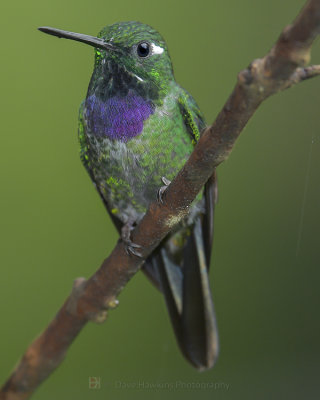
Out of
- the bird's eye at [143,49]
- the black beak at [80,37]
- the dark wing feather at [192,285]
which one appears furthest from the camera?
the dark wing feather at [192,285]

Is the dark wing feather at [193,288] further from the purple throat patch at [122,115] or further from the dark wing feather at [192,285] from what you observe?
the purple throat patch at [122,115]

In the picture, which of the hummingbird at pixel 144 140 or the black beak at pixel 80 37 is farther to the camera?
the hummingbird at pixel 144 140

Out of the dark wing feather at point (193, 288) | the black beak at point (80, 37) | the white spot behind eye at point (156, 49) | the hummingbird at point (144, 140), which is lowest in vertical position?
the dark wing feather at point (193, 288)

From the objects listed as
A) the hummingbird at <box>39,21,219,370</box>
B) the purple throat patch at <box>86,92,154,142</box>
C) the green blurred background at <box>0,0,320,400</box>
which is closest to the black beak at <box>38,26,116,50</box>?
the hummingbird at <box>39,21,219,370</box>

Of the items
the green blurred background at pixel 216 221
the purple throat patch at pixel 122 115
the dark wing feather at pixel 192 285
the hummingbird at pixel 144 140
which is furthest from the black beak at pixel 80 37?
the green blurred background at pixel 216 221

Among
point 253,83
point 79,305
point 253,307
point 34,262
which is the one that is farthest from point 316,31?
point 34,262

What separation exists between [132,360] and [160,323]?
0.16m

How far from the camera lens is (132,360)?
1691mm

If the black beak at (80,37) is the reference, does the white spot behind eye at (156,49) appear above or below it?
below

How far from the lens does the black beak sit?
90 cm

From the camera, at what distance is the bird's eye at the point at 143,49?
1.12m

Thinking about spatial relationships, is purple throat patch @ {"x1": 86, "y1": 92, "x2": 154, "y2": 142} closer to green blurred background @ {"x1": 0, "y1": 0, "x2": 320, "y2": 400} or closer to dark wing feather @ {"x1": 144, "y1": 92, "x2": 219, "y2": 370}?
dark wing feather @ {"x1": 144, "y1": 92, "x2": 219, "y2": 370}

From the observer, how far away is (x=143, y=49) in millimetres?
1135

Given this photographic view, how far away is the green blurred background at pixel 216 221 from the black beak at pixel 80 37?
411mm
